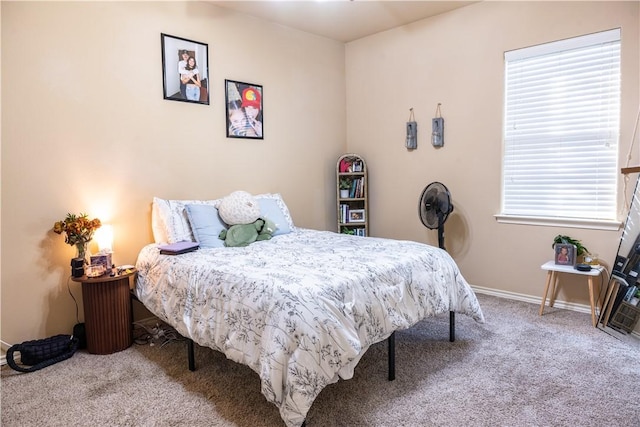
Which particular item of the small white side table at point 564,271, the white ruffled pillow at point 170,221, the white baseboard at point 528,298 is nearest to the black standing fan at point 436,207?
the white baseboard at point 528,298

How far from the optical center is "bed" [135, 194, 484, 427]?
1803 millimetres

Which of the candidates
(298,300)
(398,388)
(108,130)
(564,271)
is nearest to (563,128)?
(564,271)

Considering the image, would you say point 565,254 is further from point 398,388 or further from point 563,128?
point 398,388

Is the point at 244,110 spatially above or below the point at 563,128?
above

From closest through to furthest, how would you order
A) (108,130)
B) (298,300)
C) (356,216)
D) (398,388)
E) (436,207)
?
(298,300) < (398,388) < (108,130) < (436,207) < (356,216)

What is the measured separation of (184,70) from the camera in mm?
3494

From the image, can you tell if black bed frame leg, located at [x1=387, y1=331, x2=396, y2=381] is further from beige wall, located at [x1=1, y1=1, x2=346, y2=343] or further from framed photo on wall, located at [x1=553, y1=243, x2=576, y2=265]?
beige wall, located at [x1=1, y1=1, x2=346, y2=343]

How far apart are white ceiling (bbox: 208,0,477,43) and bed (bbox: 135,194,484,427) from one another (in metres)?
1.97

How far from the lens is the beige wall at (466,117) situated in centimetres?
331

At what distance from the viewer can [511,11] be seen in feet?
11.8

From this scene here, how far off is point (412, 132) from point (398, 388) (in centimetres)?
280

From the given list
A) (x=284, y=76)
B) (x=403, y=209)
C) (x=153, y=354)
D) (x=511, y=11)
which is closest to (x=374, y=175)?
(x=403, y=209)

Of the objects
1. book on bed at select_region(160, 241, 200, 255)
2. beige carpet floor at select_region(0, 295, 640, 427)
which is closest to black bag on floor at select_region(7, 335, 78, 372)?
beige carpet floor at select_region(0, 295, 640, 427)

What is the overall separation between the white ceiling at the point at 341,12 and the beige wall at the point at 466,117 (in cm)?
16
